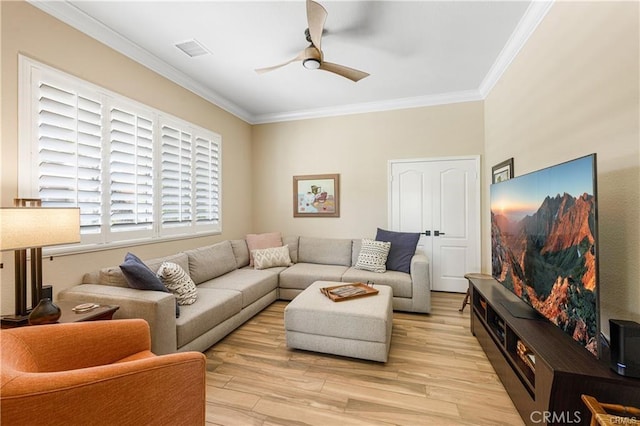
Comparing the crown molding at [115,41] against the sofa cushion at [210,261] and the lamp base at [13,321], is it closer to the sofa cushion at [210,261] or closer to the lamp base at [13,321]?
the sofa cushion at [210,261]

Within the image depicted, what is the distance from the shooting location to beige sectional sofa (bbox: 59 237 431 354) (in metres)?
1.91

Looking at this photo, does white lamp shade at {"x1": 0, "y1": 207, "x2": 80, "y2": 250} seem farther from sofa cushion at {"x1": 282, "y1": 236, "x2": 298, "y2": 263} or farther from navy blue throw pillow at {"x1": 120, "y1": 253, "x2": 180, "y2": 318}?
sofa cushion at {"x1": 282, "y1": 236, "x2": 298, "y2": 263}

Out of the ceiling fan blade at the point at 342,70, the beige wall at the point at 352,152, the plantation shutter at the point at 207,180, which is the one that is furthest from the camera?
the beige wall at the point at 352,152

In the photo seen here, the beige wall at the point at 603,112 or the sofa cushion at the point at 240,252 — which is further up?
the beige wall at the point at 603,112

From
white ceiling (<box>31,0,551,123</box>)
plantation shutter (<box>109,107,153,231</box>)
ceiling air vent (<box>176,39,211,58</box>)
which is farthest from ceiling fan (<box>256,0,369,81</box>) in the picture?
plantation shutter (<box>109,107,153,231</box>)

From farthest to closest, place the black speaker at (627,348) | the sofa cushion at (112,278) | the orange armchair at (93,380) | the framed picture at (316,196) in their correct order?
the framed picture at (316,196) < the sofa cushion at (112,278) < the black speaker at (627,348) < the orange armchair at (93,380)

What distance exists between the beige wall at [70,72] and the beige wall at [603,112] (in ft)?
12.0

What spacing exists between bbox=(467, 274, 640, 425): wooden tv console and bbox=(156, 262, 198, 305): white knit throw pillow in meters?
2.48

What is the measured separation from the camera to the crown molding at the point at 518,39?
6.78 feet

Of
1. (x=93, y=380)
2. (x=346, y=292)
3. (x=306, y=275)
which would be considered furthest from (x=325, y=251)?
(x=93, y=380)

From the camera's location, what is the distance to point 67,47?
2.11m

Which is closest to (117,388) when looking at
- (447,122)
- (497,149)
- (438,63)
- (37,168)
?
(37,168)

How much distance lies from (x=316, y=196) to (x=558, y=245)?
335 centimetres

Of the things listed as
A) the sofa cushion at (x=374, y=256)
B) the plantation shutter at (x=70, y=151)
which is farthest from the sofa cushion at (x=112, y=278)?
the sofa cushion at (x=374, y=256)
